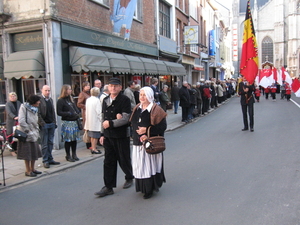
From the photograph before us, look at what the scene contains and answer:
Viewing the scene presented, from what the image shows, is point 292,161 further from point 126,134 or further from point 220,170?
point 126,134

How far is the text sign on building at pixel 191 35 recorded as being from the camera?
21578 mm

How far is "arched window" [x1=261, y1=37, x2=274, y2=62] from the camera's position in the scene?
65.0 meters

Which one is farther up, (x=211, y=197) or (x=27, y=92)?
(x=27, y=92)

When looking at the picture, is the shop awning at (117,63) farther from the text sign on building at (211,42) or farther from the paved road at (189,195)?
the text sign on building at (211,42)

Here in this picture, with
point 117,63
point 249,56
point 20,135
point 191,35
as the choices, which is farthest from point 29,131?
point 191,35

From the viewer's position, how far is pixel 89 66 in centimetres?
943

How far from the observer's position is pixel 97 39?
1111 centimetres

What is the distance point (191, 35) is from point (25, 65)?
1516 cm

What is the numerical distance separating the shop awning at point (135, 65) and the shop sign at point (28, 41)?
4007 mm

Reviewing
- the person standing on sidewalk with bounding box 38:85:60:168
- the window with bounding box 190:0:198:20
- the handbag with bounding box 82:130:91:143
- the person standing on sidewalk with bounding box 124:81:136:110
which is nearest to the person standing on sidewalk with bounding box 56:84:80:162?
the person standing on sidewalk with bounding box 38:85:60:168

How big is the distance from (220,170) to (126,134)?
2.20m

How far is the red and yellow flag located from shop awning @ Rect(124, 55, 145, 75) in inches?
168

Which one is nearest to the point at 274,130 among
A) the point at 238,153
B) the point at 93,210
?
the point at 238,153

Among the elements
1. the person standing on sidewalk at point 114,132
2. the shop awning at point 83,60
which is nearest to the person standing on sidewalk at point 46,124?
the person standing on sidewalk at point 114,132
